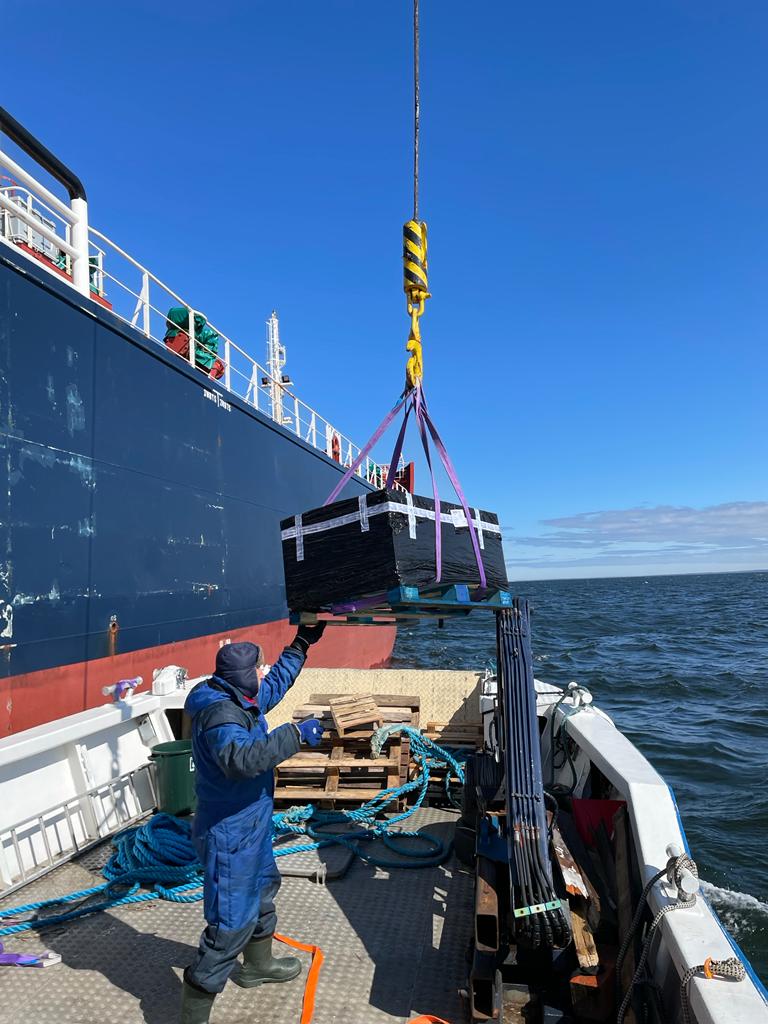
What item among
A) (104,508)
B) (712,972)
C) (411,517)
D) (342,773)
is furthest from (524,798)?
(104,508)

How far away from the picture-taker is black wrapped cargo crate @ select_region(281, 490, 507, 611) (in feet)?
10.8

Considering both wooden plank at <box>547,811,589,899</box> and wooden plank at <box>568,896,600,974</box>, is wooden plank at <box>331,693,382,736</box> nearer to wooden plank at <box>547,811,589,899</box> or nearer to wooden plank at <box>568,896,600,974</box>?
wooden plank at <box>547,811,589,899</box>

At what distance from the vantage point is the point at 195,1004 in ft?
9.46

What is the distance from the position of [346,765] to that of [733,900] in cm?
390

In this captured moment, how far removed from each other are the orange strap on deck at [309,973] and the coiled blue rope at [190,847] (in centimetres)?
85

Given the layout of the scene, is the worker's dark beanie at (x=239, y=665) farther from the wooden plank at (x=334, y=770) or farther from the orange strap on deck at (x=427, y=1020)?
the wooden plank at (x=334, y=770)

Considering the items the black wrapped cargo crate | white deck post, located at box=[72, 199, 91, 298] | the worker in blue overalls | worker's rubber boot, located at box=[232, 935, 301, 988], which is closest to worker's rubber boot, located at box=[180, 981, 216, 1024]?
the worker in blue overalls

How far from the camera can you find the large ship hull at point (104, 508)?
5859 mm

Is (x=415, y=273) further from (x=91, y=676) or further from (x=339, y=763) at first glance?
(x=91, y=676)

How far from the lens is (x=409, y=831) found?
5.23 metres

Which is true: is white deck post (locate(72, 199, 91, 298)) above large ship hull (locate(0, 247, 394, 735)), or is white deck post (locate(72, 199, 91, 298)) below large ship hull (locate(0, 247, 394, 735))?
above

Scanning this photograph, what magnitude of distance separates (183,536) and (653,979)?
710 cm

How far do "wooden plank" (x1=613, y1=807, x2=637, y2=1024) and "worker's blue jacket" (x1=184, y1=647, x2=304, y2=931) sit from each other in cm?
171

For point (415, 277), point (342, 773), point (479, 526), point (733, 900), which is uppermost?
point (415, 277)
